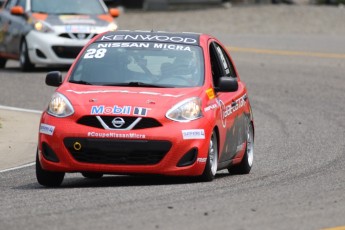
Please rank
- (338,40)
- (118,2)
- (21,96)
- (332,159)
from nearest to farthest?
(332,159) < (21,96) < (338,40) < (118,2)

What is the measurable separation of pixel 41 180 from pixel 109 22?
1417cm

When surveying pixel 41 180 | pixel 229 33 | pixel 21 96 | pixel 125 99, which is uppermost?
pixel 125 99

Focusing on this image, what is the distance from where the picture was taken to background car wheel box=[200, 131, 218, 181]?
11828 mm

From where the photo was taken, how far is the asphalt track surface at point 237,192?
932 cm

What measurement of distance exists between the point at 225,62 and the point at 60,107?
7.71ft

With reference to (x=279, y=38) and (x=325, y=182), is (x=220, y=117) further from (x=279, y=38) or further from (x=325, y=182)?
(x=279, y=38)

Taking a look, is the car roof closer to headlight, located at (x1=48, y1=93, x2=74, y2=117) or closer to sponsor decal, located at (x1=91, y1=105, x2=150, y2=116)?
headlight, located at (x1=48, y1=93, x2=74, y2=117)

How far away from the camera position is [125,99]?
11.7m

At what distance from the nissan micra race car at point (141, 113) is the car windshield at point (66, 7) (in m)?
13.2

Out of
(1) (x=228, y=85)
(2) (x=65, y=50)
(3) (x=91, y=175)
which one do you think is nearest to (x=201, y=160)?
(1) (x=228, y=85)

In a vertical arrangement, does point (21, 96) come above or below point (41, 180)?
below

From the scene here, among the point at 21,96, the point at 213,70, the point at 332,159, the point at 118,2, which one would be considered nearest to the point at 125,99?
the point at 213,70

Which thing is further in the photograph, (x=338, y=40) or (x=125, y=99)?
(x=338, y=40)

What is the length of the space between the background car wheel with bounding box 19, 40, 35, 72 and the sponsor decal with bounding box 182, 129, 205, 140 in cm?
1448
